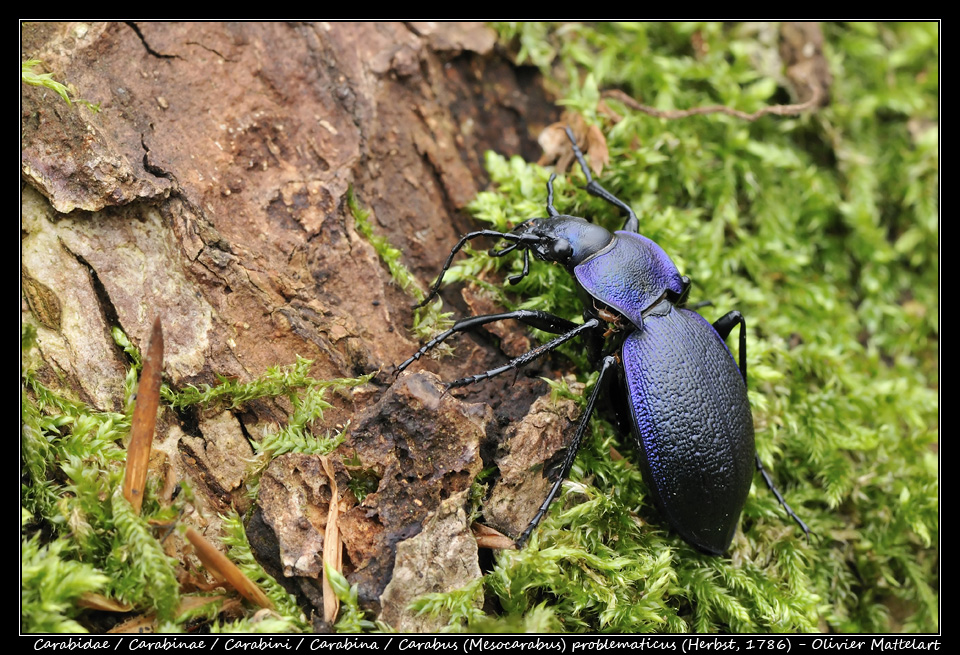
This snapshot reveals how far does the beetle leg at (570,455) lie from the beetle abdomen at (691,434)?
0.14 m

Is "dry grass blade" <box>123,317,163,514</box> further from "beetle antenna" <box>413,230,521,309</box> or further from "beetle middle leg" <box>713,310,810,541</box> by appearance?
"beetle middle leg" <box>713,310,810,541</box>

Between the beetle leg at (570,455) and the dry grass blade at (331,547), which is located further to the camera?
the beetle leg at (570,455)

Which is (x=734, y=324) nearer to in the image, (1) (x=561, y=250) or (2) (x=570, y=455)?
(1) (x=561, y=250)

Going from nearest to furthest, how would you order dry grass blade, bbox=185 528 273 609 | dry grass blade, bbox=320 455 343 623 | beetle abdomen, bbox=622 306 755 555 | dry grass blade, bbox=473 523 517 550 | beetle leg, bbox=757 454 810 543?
dry grass blade, bbox=185 528 273 609
dry grass blade, bbox=320 455 343 623
dry grass blade, bbox=473 523 517 550
beetle abdomen, bbox=622 306 755 555
beetle leg, bbox=757 454 810 543

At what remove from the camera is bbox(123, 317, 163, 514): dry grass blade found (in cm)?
245

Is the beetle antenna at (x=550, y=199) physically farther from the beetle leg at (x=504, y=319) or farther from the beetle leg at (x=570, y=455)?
the beetle leg at (x=570, y=455)

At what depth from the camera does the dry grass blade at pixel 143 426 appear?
2.45 m

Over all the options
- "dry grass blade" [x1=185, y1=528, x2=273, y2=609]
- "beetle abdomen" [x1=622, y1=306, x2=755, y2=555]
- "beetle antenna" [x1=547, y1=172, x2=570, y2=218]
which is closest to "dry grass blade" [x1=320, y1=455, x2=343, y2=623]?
"dry grass blade" [x1=185, y1=528, x2=273, y2=609]

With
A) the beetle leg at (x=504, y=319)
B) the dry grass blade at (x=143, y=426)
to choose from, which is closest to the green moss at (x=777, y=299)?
the beetle leg at (x=504, y=319)

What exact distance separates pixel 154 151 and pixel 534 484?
7.69ft

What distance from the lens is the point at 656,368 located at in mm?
3051

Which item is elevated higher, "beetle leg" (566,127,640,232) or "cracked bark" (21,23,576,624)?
"cracked bark" (21,23,576,624)

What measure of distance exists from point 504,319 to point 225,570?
1645mm

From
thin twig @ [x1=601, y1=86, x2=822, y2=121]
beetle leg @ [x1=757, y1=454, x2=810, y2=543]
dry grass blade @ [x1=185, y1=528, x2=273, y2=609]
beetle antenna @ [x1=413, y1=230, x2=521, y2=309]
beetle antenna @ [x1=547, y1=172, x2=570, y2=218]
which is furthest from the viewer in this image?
thin twig @ [x1=601, y1=86, x2=822, y2=121]
